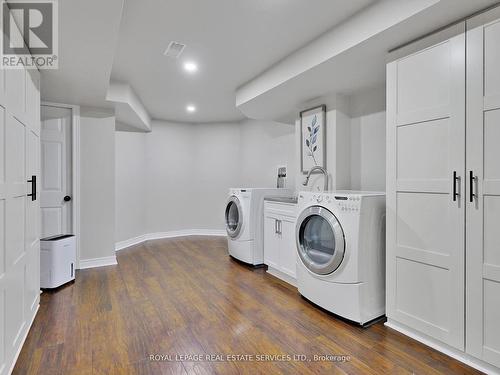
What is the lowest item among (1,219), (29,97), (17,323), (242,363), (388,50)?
(242,363)

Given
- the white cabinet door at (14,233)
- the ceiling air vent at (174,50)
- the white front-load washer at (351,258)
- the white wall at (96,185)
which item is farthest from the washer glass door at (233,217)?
the white cabinet door at (14,233)

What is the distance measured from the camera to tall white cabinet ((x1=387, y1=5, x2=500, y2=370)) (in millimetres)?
1589

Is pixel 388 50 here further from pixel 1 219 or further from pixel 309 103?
pixel 1 219

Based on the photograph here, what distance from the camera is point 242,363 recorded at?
1.70 metres

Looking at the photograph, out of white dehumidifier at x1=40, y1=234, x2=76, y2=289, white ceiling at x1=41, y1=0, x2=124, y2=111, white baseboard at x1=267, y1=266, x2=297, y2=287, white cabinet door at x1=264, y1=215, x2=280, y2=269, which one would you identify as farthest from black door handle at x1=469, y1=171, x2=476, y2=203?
white dehumidifier at x1=40, y1=234, x2=76, y2=289

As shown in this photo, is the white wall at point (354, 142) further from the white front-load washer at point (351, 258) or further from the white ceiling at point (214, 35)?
the white ceiling at point (214, 35)

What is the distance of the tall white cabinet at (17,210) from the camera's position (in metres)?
1.50

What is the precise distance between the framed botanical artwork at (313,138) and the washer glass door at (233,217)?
1008 mm

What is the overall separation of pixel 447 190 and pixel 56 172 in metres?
4.00

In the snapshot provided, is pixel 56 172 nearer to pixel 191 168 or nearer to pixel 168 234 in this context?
pixel 168 234

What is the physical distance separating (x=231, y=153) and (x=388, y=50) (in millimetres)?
3872

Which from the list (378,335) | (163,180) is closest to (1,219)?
(378,335)

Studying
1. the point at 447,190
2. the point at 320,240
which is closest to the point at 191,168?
the point at 320,240

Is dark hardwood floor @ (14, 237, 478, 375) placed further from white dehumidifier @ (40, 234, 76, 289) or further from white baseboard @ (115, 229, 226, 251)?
white baseboard @ (115, 229, 226, 251)
